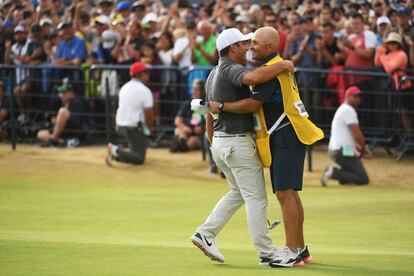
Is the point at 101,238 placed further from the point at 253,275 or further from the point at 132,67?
the point at 132,67

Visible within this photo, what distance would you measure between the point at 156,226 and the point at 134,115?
599cm

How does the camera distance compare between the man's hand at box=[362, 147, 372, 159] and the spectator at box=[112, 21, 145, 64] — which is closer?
the man's hand at box=[362, 147, 372, 159]

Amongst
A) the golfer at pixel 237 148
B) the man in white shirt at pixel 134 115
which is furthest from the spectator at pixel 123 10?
the golfer at pixel 237 148

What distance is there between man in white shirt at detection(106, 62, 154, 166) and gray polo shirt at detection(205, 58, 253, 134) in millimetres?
9749

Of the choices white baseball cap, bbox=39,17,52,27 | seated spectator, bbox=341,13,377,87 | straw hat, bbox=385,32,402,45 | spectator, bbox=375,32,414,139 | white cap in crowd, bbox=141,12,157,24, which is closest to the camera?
straw hat, bbox=385,32,402,45

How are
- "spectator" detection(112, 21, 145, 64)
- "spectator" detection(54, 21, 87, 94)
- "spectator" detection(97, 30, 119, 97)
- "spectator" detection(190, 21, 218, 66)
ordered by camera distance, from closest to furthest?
"spectator" detection(190, 21, 218, 66)
"spectator" detection(97, 30, 119, 97)
"spectator" detection(112, 21, 145, 64)
"spectator" detection(54, 21, 87, 94)

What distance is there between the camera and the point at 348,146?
19000mm

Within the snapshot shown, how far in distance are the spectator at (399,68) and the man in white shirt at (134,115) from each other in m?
4.11

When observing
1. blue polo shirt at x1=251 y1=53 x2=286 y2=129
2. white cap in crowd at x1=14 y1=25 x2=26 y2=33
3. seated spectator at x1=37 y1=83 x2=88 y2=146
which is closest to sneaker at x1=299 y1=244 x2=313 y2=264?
blue polo shirt at x1=251 y1=53 x2=286 y2=129

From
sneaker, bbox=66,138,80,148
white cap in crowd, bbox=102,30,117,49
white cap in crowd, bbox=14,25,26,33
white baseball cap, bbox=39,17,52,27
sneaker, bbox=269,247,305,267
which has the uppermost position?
white baseball cap, bbox=39,17,52,27

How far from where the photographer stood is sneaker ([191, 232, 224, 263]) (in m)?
11.1

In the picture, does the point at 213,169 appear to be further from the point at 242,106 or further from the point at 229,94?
the point at 242,106

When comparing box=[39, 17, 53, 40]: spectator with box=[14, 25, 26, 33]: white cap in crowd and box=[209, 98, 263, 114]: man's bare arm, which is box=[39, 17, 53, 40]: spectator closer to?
box=[14, 25, 26, 33]: white cap in crowd

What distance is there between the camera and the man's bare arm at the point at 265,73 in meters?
10.7
